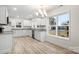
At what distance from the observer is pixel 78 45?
1.93 meters

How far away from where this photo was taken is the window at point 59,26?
202cm

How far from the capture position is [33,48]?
196 centimetres

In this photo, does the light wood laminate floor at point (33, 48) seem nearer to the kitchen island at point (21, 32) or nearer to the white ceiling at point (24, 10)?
the kitchen island at point (21, 32)

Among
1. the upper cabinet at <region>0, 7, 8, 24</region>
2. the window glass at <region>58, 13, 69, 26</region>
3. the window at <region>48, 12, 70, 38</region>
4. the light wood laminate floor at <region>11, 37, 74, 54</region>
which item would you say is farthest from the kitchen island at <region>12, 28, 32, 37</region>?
the window glass at <region>58, 13, 69, 26</region>

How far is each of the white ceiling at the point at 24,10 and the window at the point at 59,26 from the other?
0.81 feet

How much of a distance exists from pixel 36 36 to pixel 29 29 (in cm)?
21

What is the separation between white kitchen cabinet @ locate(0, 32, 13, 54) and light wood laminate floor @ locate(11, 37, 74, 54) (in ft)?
0.31

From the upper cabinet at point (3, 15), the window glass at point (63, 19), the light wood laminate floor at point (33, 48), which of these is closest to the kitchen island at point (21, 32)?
the light wood laminate floor at point (33, 48)

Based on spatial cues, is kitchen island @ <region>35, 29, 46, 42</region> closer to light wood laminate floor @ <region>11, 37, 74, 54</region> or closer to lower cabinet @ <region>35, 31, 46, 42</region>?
lower cabinet @ <region>35, 31, 46, 42</region>

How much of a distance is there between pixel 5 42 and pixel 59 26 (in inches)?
44.8

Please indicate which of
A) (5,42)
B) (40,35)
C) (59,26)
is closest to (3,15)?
(5,42)

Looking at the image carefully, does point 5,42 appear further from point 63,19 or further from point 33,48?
point 63,19
